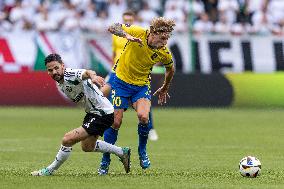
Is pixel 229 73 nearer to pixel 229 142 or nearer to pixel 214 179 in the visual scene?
pixel 229 142

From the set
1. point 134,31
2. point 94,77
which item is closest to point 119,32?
point 134,31

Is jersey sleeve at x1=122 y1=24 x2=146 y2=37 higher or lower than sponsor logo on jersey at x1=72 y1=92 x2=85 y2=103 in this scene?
higher

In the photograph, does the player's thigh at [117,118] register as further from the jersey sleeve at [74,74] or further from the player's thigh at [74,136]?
the jersey sleeve at [74,74]

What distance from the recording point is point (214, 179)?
39.7 ft

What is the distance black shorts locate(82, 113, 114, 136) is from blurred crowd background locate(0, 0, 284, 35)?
16626mm

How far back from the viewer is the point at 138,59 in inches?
531

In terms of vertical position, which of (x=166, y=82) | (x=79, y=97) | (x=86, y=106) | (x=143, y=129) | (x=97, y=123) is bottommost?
(x=143, y=129)

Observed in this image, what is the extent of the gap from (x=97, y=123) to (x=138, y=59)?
1583mm

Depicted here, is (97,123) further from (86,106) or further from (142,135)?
(142,135)

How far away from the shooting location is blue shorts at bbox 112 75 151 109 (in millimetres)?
13578

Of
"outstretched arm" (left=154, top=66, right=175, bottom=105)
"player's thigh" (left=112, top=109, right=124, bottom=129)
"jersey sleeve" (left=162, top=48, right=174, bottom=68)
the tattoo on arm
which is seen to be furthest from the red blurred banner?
the tattoo on arm

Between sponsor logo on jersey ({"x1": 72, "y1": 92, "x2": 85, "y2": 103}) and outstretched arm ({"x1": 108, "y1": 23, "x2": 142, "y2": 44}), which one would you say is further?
outstretched arm ({"x1": 108, "y1": 23, "x2": 142, "y2": 44})

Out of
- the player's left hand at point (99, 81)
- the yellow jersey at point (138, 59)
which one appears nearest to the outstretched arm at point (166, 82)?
the yellow jersey at point (138, 59)

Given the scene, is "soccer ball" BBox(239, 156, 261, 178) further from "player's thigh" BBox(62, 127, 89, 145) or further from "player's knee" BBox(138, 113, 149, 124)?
"player's thigh" BBox(62, 127, 89, 145)
